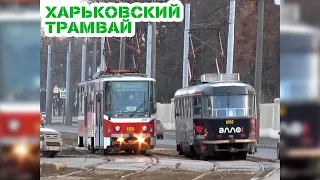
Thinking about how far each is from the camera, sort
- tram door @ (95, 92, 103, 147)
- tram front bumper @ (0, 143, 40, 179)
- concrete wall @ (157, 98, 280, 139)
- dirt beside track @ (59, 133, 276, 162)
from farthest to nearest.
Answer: tram door @ (95, 92, 103, 147), dirt beside track @ (59, 133, 276, 162), concrete wall @ (157, 98, 280, 139), tram front bumper @ (0, 143, 40, 179)

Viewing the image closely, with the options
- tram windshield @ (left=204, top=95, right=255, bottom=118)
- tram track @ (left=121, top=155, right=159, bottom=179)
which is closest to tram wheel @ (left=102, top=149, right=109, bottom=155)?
tram track @ (left=121, top=155, right=159, bottom=179)

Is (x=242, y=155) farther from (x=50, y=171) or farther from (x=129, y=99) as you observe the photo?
(x=50, y=171)

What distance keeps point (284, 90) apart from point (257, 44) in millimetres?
2118

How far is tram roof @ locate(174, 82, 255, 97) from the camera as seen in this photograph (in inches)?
377

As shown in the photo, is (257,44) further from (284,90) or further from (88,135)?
(88,135)

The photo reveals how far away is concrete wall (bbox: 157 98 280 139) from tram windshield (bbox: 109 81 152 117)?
0.28 metres

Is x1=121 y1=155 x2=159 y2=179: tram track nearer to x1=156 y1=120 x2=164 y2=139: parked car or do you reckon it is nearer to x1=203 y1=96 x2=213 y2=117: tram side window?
x1=156 y1=120 x2=164 y2=139: parked car

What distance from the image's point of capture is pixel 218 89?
35.2 feet

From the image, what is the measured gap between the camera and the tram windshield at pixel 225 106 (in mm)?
10680

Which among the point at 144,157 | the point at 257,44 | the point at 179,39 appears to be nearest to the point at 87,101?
the point at 144,157

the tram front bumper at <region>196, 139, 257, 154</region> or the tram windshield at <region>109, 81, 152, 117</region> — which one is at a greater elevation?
the tram windshield at <region>109, 81, 152, 117</region>

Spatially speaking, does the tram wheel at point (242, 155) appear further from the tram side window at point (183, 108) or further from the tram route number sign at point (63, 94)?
the tram route number sign at point (63, 94)

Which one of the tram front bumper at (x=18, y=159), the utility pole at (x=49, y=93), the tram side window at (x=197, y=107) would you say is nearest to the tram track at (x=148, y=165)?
the utility pole at (x=49, y=93)

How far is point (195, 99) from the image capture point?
10.2 m
